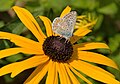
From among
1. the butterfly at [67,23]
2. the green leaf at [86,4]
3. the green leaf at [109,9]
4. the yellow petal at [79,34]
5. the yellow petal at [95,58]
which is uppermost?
the green leaf at [86,4]

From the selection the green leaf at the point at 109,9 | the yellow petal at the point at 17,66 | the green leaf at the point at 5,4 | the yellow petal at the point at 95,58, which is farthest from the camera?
the green leaf at the point at 109,9

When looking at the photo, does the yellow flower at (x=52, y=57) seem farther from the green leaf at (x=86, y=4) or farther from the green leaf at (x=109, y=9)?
the green leaf at (x=109, y=9)

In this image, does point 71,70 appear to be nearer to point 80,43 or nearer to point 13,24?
point 80,43

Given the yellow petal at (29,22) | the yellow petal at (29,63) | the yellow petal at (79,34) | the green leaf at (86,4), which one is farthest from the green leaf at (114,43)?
the yellow petal at (29,63)

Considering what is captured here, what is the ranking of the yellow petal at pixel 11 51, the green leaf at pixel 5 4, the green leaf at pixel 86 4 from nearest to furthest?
the yellow petal at pixel 11 51 → the green leaf at pixel 5 4 → the green leaf at pixel 86 4

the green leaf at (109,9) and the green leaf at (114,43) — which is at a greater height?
the green leaf at (109,9)

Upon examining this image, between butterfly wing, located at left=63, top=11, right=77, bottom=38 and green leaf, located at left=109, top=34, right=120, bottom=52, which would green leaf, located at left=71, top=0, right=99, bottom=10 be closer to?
green leaf, located at left=109, top=34, right=120, bottom=52

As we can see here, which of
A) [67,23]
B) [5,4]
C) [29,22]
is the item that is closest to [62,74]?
[67,23]

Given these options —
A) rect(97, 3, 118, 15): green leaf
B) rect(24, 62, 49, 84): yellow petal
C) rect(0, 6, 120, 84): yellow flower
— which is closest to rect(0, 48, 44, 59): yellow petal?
rect(0, 6, 120, 84): yellow flower
